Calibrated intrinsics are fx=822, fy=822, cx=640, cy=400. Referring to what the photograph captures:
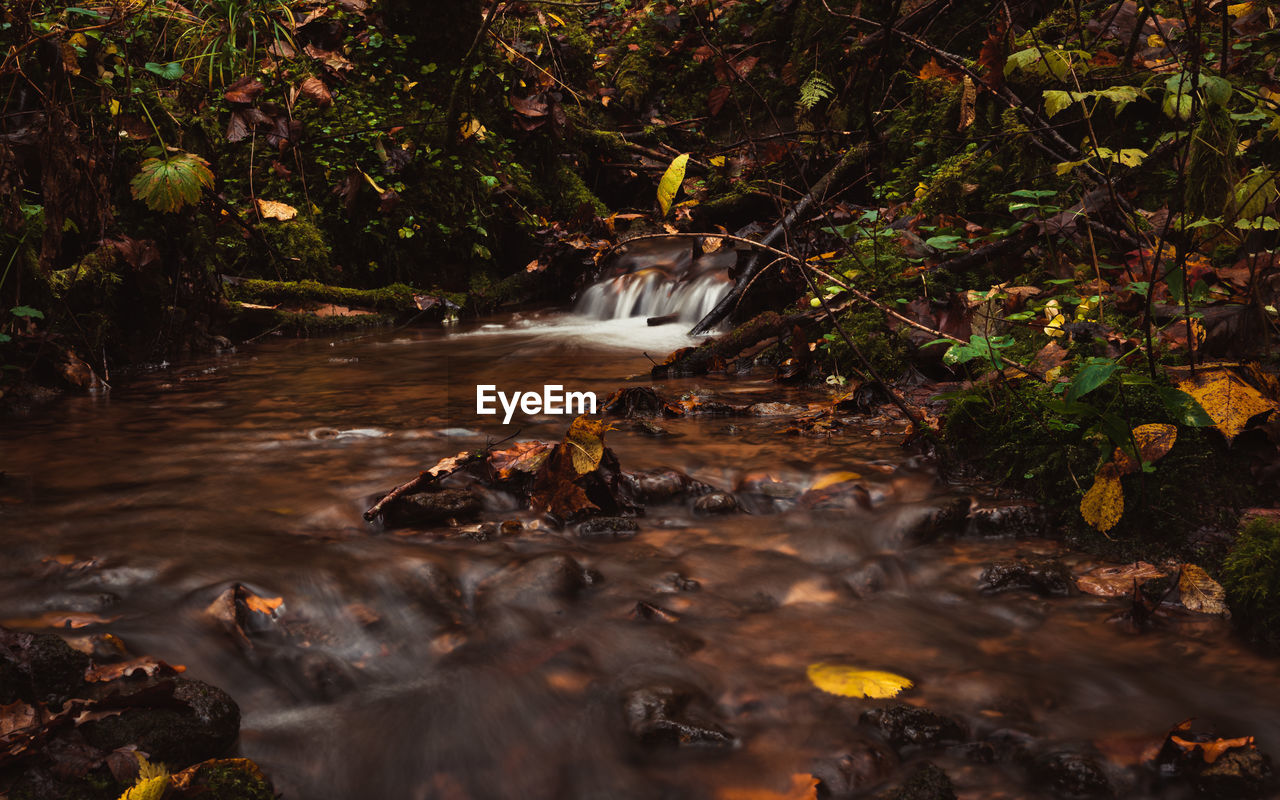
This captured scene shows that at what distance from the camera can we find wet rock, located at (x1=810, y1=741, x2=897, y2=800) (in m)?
1.70

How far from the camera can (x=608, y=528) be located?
284 centimetres

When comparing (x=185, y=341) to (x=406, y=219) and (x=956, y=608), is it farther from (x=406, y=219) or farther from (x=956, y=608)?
(x=956, y=608)

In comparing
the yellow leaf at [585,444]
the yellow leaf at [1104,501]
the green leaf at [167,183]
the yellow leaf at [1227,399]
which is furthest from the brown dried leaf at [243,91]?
the yellow leaf at [1227,399]

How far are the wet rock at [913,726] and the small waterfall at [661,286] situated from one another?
5.67m

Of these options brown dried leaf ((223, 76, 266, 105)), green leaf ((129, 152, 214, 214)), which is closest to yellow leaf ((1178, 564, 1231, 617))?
green leaf ((129, 152, 214, 214))

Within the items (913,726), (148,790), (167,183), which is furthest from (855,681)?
(167,183)

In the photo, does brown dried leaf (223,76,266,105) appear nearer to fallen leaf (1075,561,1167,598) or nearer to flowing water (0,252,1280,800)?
flowing water (0,252,1280,800)

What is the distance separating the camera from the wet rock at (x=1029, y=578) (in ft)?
7.88

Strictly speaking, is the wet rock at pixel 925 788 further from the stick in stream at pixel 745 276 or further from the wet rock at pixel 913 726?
the stick in stream at pixel 745 276

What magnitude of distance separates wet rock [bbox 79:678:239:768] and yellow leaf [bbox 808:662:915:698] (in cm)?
134

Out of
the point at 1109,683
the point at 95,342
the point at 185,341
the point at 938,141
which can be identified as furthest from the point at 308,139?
the point at 1109,683

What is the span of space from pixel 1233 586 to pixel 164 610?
2838 mm

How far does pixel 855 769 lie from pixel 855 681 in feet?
0.97

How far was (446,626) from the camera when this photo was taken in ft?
7.47
